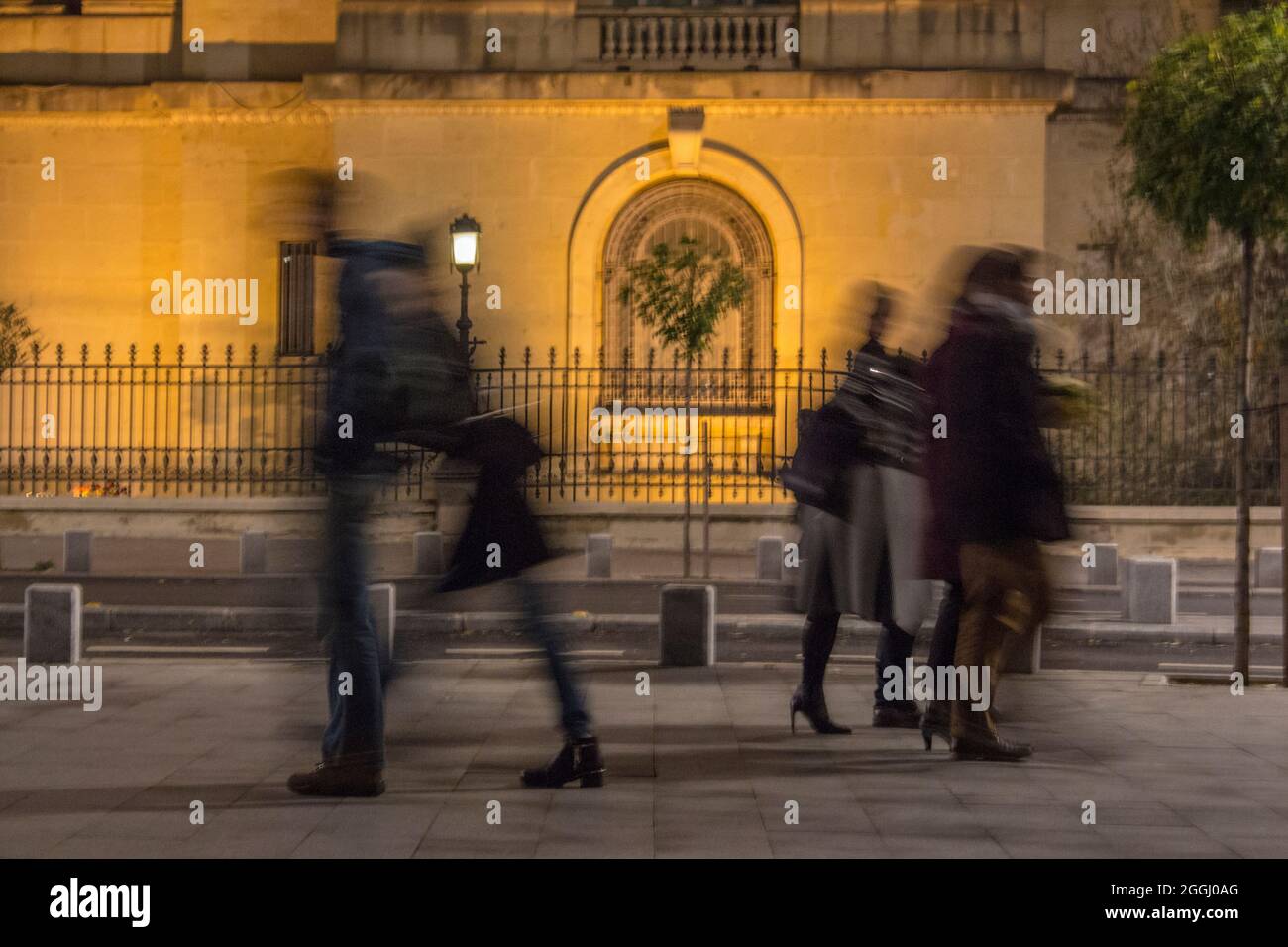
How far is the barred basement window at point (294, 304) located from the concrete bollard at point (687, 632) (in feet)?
53.1

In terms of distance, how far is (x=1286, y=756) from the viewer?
22.7 ft

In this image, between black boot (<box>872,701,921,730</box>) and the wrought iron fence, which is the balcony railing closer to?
the wrought iron fence

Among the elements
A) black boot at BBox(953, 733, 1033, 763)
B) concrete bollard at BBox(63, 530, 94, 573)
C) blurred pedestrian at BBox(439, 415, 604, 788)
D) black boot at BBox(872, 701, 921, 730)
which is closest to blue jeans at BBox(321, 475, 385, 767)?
blurred pedestrian at BBox(439, 415, 604, 788)

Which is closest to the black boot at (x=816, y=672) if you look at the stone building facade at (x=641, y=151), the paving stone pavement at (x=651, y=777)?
the paving stone pavement at (x=651, y=777)

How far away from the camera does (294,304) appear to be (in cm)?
2519

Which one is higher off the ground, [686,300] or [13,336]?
[686,300]

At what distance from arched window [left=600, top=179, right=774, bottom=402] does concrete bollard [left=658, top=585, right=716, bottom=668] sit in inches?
558

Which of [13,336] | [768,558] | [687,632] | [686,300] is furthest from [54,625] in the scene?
[13,336]

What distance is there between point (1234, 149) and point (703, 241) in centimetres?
1430

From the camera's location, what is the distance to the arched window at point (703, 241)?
78.7ft

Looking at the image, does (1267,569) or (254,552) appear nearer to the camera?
(1267,569)

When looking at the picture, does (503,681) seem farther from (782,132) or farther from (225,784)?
(782,132)

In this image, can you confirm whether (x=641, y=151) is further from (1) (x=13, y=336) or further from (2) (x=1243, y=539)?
(2) (x=1243, y=539)
